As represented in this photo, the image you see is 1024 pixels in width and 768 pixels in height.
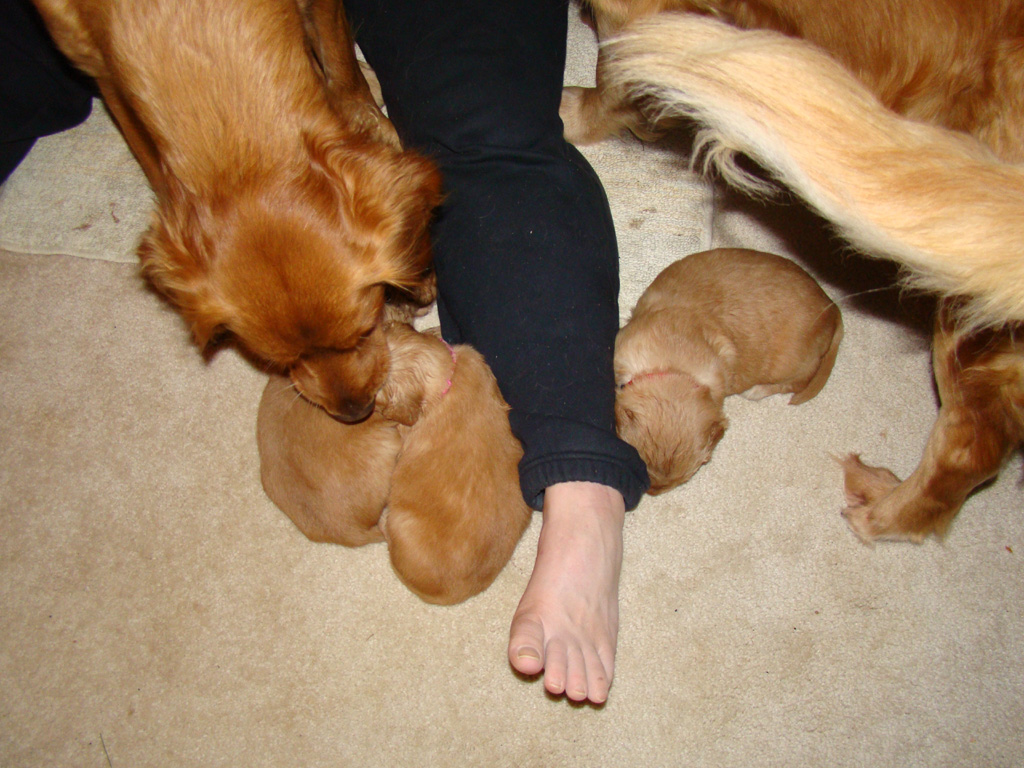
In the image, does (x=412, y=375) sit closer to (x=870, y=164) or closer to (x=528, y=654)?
(x=528, y=654)

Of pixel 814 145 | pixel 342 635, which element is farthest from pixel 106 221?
pixel 814 145

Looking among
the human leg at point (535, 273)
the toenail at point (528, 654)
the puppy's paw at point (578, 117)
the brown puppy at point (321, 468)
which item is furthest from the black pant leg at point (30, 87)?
the toenail at point (528, 654)

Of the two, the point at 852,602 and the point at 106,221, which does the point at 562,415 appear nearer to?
the point at 852,602

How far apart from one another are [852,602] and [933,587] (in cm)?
21

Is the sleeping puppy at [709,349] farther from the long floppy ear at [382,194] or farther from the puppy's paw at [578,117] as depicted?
the long floppy ear at [382,194]

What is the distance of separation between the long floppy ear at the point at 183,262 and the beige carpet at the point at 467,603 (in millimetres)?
622

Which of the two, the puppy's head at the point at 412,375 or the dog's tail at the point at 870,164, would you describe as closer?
the dog's tail at the point at 870,164

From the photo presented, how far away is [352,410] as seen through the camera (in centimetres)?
133

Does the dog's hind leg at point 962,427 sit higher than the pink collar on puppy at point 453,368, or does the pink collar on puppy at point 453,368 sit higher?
the dog's hind leg at point 962,427

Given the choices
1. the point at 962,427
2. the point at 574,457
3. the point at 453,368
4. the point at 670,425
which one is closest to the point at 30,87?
the point at 453,368

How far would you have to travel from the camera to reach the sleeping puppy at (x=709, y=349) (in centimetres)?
152

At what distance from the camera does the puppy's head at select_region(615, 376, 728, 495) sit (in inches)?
59.2

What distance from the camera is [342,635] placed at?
1595mm

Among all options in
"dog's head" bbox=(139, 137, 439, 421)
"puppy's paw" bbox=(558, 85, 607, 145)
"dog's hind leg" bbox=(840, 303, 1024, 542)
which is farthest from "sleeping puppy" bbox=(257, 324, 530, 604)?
"dog's hind leg" bbox=(840, 303, 1024, 542)
